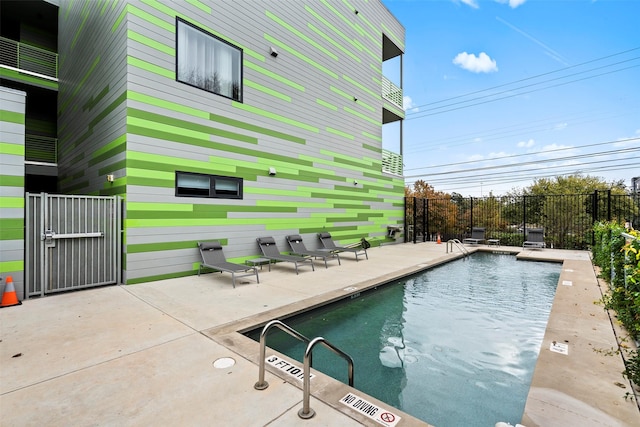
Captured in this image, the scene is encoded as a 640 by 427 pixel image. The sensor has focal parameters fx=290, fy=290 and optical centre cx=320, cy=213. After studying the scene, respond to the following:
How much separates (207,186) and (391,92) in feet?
36.3

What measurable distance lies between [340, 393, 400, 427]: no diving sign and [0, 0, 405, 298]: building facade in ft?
16.5

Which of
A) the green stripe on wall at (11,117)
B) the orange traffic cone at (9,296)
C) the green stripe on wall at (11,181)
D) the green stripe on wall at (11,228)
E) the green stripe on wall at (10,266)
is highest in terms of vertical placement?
the green stripe on wall at (11,117)

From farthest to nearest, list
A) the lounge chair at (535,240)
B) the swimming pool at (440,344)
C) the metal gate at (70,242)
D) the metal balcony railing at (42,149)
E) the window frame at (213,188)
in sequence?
the lounge chair at (535,240) < the metal balcony railing at (42,149) < the window frame at (213,188) < the metal gate at (70,242) < the swimming pool at (440,344)

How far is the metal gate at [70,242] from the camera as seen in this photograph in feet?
14.9

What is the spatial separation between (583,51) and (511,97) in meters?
5.44

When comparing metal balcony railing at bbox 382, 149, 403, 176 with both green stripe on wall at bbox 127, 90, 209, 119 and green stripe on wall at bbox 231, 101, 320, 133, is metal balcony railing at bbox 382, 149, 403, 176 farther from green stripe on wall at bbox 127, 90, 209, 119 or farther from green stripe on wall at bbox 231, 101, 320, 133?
green stripe on wall at bbox 127, 90, 209, 119

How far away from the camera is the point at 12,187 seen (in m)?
4.28

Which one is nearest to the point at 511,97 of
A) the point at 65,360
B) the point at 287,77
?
the point at 287,77

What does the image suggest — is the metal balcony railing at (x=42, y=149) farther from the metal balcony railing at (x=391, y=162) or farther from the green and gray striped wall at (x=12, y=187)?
the metal balcony railing at (x=391, y=162)

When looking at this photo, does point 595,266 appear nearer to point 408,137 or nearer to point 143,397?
point 143,397

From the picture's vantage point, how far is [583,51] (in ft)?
73.4

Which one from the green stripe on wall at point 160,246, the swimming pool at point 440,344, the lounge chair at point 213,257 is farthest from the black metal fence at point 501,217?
the green stripe on wall at point 160,246

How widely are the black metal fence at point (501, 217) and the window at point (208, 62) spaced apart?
1021 cm

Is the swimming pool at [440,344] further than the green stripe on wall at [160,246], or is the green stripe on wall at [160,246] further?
the green stripe on wall at [160,246]
